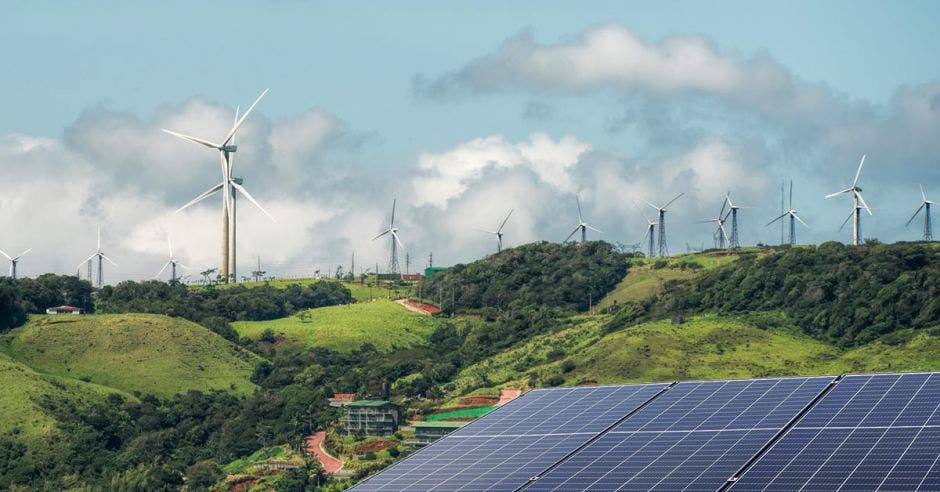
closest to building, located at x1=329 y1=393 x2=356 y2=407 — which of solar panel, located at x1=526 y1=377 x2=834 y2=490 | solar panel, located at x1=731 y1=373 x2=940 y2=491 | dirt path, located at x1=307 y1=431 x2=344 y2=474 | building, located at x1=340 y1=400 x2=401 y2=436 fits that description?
dirt path, located at x1=307 y1=431 x2=344 y2=474

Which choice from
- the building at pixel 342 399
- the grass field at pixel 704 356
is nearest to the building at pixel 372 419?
the building at pixel 342 399

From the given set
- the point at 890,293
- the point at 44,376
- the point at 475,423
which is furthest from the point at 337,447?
the point at 475,423

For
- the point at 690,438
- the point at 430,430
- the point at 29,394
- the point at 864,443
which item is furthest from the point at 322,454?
the point at 864,443

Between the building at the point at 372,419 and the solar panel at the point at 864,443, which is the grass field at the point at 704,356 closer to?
the building at the point at 372,419

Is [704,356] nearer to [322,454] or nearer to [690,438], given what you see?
[322,454]

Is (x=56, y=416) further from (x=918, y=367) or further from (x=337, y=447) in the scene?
(x=918, y=367)

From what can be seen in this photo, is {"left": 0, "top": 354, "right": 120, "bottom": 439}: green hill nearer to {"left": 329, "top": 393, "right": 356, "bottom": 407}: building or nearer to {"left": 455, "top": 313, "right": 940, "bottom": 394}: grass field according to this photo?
{"left": 329, "top": 393, "right": 356, "bottom": 407}: building
